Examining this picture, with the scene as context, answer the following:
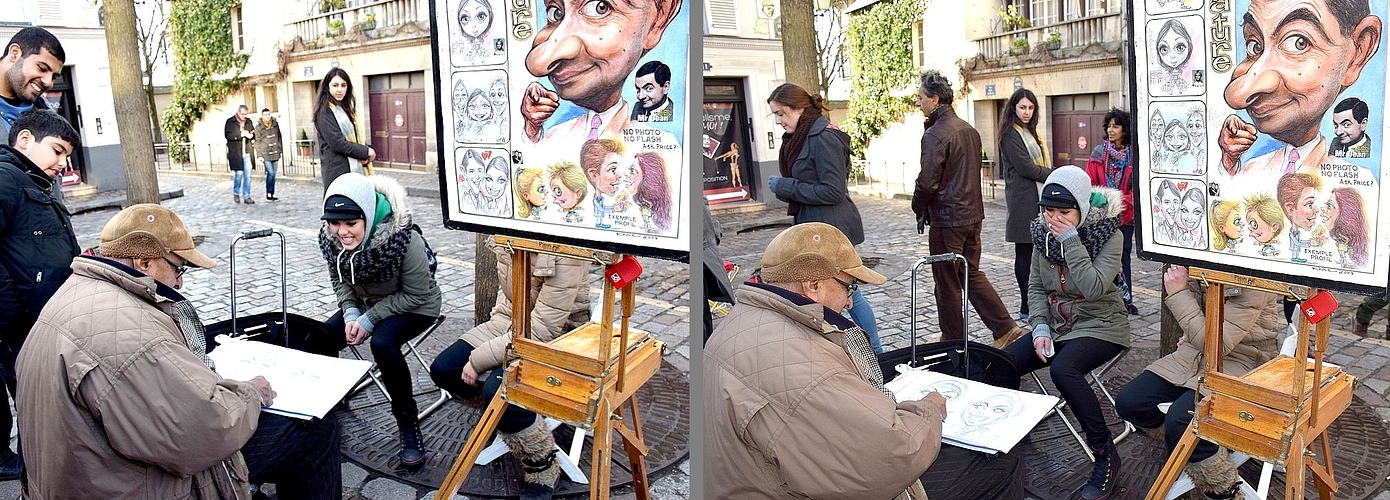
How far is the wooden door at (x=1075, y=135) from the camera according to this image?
2.13m

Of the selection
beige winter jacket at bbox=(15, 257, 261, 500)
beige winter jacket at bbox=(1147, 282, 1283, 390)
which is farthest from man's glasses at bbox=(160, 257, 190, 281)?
beige winter jacket at bbox=(1147, 282, 1283, 390)

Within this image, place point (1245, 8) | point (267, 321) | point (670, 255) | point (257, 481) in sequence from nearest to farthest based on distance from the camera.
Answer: point (1245, 8)
point (670, 255)
point (257, 481)
point (267, 321)

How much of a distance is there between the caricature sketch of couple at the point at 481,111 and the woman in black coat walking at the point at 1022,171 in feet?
3.72

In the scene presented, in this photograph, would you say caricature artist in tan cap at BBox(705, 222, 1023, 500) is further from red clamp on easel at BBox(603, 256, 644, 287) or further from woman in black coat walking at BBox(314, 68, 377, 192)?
woman in black coat walking at BBox(314, 68, 377, 192)

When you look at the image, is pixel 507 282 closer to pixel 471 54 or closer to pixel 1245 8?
pixel 471 54

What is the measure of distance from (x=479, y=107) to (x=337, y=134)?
1036 millimetres

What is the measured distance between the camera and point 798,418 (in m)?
1.56

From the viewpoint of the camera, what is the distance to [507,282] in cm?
263

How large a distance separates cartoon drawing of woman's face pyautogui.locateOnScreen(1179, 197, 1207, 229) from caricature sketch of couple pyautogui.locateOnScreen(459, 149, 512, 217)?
135 centimetres

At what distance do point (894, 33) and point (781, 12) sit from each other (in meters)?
0.41

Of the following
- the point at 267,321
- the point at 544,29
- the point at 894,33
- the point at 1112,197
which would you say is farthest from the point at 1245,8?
the point at 267,321

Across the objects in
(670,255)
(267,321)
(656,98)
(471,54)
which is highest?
(471,54)

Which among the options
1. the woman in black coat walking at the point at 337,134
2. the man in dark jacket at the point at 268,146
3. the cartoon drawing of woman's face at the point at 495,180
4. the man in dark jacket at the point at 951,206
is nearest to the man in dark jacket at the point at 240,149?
the man in dark jacket at the point at 268,146

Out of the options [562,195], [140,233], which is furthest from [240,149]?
[562,195]
